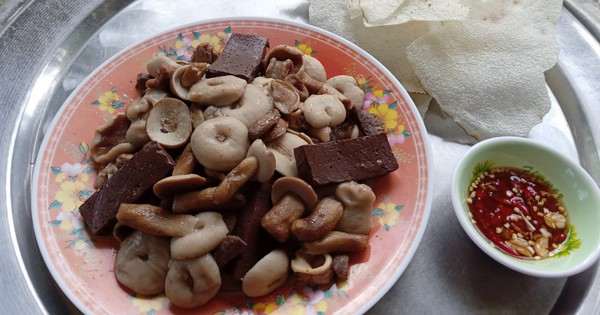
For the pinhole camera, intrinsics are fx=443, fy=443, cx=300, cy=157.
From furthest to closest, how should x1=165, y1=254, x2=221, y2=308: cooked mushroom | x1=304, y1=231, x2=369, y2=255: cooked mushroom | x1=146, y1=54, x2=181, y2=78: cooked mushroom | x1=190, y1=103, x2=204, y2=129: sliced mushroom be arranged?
x1=146, y1=54, x2=181, y2=78: cooked mushroom → x1=190, y1=103, x2=204, y2=129: sliced mushroom → x1=304, y1=231, x2=369, y2=255: cooked mushroom → x1=165, y1=254, x2=221, y2=308: cooked mushroom

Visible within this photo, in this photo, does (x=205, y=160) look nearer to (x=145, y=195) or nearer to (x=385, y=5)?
(x=145, y=195)

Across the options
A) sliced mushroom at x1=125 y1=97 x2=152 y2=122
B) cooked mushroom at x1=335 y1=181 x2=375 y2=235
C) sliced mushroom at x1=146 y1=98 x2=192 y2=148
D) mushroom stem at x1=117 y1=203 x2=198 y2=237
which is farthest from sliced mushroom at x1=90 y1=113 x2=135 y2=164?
cooked mushroom at x1=335 y1=181 x2=375 y2=235

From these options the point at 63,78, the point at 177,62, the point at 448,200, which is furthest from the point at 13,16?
the point at 448,200

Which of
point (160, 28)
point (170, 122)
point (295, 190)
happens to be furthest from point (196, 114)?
point (160, 28)

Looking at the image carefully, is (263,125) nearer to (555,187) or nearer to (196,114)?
(196,114)

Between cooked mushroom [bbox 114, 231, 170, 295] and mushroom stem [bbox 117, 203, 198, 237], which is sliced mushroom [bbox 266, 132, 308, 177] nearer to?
mushroom stem [bbox 117, 203, 198, 237]

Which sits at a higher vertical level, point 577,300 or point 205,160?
point 205,160
